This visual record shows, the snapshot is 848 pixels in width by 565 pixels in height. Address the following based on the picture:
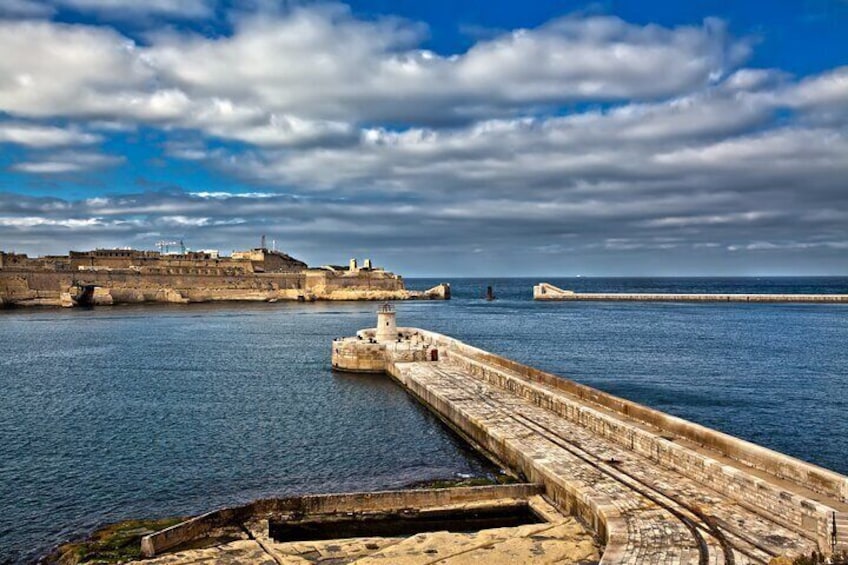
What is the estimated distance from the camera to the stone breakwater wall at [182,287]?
8744 cm

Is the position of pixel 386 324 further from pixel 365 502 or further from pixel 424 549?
pixel 424 549

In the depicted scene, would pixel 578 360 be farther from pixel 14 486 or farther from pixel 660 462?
pixel 14 486

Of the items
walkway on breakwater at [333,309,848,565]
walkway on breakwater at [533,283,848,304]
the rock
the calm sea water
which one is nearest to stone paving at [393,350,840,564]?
walkway on breakwater at [333,309,848,565]

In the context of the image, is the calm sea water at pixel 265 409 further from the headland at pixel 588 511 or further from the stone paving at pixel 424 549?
the stone paving at pixel 424 549

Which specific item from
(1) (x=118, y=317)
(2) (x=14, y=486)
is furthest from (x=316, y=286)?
(2) (x=14, y=486)

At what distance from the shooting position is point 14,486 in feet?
52.2

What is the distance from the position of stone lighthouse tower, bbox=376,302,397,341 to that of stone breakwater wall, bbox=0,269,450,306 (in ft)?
221

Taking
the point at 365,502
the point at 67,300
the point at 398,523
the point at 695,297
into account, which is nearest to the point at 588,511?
the point at 398,523

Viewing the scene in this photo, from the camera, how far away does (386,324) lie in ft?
112

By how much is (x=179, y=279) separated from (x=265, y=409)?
79.7 m

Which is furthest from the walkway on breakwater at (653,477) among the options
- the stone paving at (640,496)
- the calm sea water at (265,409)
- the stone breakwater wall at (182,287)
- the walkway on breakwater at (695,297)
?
the walkway on breakwater at (695,297)

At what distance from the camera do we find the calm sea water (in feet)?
51.8

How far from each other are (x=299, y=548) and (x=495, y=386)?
14.0 m

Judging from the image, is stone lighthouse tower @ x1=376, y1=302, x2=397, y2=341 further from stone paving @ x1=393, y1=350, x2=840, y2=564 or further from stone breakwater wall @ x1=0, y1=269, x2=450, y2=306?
stone breakwater wall @ x1=0, y1=269, x2=450, y2=306
